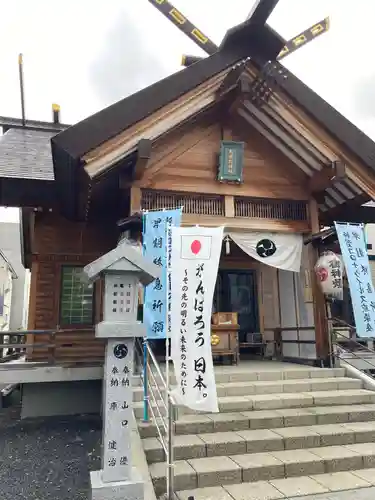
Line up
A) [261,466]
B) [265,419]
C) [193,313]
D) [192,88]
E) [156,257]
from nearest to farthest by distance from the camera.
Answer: [261,466] → [193,313] → [265,419] → [156,257] → [192,88]

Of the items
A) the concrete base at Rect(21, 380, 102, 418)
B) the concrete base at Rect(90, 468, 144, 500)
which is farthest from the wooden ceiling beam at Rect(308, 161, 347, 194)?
the concrete base at Rect(90, 468, 144, 500)

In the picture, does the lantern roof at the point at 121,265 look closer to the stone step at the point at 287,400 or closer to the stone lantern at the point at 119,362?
the stone lantern at the point at 119,362

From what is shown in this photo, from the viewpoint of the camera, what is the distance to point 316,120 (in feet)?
26.4

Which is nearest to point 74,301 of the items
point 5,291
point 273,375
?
point 273,375

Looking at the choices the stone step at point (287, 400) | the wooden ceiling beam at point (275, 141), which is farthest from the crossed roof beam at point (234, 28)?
the stone step at point (287, 400)

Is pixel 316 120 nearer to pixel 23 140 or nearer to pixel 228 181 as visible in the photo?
pixel 228 181

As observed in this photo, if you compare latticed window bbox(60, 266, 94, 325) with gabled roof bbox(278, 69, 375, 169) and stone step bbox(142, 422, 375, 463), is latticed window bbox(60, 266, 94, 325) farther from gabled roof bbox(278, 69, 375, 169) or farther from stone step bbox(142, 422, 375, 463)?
gabled roof bbox(278, 69, 375, 169)

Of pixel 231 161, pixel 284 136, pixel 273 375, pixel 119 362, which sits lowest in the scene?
pixel 273 375

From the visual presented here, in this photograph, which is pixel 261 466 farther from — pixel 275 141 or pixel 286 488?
pixel 275 141

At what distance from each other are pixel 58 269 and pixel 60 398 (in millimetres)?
3002

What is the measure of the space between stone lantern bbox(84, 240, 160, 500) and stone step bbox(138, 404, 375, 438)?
3.92 feet

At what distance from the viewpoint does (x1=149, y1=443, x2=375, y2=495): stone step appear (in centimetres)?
427

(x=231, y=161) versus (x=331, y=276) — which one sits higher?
(x=231, y=161)

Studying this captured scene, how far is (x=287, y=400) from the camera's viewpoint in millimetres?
6055
